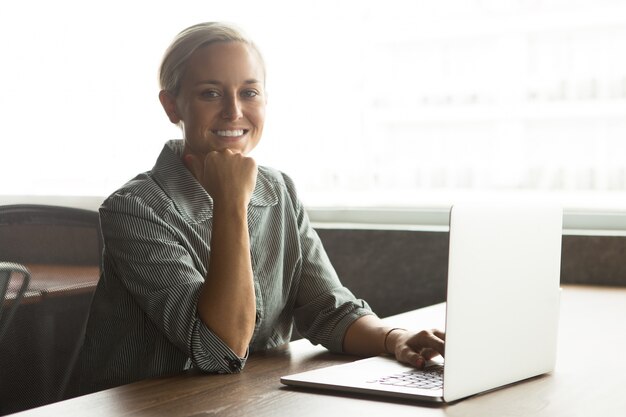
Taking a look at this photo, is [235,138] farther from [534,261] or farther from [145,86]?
[145,86]

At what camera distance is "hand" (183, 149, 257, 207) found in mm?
1512

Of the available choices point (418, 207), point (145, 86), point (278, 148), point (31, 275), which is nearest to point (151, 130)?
point (145, 86)

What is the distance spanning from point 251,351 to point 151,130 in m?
1.81

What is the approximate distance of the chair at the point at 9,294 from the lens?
1636mm

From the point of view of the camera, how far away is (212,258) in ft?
4.76

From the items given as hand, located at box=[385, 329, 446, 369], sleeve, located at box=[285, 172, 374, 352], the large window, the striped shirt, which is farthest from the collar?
the large window

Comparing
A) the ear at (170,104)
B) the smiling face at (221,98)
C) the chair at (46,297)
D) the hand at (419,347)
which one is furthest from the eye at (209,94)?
the hand at (419,347)

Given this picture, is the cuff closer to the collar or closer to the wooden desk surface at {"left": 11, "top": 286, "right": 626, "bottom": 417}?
the wooden desk surface at {"left": 11, "top": 286, "right": 626, "bottom": 417}

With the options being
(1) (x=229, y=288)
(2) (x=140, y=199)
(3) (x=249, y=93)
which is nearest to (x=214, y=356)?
(1) (x=229, y=288)

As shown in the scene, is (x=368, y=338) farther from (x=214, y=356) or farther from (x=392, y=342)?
(x=214, y=356)

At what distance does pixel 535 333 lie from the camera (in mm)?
1283

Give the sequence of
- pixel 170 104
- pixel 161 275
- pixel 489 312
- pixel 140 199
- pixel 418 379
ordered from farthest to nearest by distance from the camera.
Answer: pixel 170 104, pixel 140 199, pixel 161 275, pixel 418 379, pixel 489 312

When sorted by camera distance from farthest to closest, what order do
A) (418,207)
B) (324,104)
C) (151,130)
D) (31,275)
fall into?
(151,130) < (324,104) < (418,207) < (31,275)

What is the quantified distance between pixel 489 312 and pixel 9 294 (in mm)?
952
